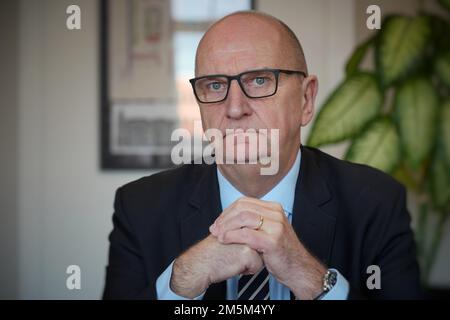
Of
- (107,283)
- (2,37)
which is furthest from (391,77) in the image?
(2,37)

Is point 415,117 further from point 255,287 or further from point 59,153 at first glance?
point 59,153

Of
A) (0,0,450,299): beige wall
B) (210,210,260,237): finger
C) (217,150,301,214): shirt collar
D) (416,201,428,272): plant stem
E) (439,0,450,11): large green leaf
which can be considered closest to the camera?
(210,210,260,237): finger

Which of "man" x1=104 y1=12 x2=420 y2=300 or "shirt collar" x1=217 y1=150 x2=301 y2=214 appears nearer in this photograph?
"man" x1=104 y1=12 x2=420 y2=300

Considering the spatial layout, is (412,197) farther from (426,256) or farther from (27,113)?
(27,113)

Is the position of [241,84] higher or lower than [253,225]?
higher

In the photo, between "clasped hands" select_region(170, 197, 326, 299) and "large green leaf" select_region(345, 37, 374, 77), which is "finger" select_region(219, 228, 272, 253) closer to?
"clasped hands" select_region(170, 197, 326, 299)

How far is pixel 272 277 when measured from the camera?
0.81 metres

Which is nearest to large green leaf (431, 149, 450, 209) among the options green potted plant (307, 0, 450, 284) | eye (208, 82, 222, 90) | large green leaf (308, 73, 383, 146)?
green potted plant (307, 0, 450, 284)

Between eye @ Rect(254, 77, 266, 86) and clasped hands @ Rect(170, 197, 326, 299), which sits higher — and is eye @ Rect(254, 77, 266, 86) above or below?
above

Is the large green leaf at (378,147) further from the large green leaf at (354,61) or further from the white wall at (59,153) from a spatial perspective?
the white wall at (59,153)

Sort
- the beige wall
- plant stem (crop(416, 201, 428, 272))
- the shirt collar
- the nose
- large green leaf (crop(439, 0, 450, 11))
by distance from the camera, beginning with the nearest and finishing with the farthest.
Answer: the nose < the shirt collar < the beige wall < large green leaf (crop(439, 0, 450, 11)) < plant stem (crop(416, 201, 428, 272))

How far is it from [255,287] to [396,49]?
40.7 inches

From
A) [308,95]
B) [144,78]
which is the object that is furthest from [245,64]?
[144,78]

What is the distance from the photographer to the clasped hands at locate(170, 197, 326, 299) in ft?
2.17
